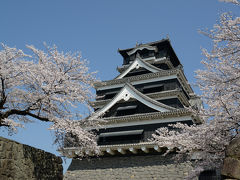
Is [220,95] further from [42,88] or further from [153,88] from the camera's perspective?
[153,88]

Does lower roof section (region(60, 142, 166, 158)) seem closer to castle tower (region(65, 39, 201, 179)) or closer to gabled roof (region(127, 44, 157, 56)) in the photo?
castle tower (region(65, 39, 201, 179))

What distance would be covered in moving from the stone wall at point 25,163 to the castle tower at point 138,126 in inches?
180

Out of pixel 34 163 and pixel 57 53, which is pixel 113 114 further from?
pixel 34 163

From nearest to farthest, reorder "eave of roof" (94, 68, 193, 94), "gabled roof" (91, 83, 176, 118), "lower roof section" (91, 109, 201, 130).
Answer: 1. "lower roof section" (91, 109, 201, 130)
2. "gabled roof" (91, 83, 176, 118)
3. "eave of roof" (94, 68, 193, 94)

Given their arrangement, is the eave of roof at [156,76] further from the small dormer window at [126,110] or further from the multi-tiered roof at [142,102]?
the small dormer window at [126,110]

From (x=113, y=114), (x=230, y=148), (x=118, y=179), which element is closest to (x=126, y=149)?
(x=118, y=179)

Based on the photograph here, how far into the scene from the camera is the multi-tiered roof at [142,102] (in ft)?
52.2

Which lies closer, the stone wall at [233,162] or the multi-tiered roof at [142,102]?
the stone wall at [233,162]

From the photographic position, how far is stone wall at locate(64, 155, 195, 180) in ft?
46.5

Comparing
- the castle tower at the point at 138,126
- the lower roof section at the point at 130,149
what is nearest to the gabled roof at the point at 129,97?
the castle tower at the point at 138,126

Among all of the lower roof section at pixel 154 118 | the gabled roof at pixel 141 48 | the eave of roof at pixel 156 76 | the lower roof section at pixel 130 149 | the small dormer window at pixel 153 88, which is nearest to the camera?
the lower roof section at pixel 130 149

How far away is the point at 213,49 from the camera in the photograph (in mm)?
7059

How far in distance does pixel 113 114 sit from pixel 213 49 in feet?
41.9

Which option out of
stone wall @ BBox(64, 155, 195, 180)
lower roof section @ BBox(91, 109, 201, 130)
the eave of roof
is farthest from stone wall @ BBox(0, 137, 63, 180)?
the eave of roof
